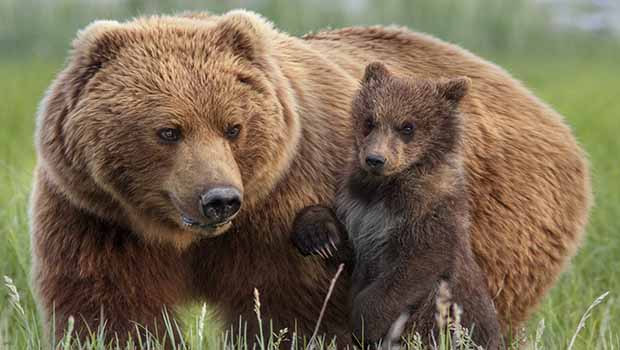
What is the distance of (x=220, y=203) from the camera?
4.15m

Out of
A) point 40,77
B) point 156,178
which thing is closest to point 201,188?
point 156,178

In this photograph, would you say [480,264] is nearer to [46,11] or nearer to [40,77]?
[40,77]

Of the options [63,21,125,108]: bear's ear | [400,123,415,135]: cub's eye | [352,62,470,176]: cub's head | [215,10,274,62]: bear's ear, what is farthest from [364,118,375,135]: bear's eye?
[63,21,125,108]: bear's ear

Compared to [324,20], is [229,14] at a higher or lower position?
higher

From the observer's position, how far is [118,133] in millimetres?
4422

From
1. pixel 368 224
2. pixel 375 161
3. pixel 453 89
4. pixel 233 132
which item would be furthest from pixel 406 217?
pixel 233 132

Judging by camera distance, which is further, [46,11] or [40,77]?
[46,11]

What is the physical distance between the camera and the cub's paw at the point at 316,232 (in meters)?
4.70

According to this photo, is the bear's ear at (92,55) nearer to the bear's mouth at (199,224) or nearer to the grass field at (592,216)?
the bear's mouth at (199,224)

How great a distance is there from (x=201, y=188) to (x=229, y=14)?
37.1 inches

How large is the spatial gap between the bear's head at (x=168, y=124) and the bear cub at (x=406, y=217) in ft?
1.04

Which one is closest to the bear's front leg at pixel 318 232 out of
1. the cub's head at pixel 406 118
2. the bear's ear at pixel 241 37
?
the cub's head at pixel 406 118

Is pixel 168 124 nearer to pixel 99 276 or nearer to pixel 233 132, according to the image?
pixel 233 132

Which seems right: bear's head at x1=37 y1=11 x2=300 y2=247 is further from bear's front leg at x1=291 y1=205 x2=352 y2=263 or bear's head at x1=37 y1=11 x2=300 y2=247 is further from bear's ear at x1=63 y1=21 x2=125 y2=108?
bear's front leg at x1=291 y1=205 x2=352 y2=263
